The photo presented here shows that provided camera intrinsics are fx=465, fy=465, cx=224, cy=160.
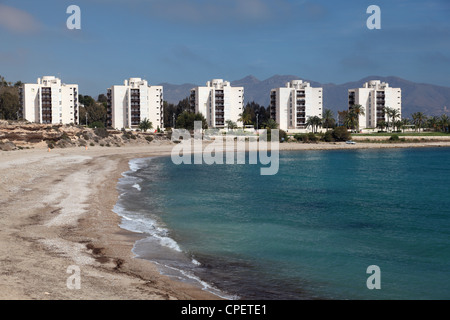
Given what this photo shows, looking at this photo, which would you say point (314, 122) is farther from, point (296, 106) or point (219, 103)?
point (219, 103)

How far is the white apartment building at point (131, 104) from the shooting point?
156 metres

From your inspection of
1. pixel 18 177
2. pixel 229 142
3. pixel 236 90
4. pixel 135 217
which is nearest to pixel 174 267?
pixel 135 217

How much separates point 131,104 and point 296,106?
190 ft

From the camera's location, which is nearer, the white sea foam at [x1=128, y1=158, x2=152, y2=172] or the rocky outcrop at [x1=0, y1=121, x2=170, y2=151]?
the white sea foam at [x1=128, y1=158, x2=152, y2=172]

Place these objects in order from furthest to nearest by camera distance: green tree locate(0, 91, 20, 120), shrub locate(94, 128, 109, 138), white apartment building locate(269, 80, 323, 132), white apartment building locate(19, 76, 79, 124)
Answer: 1. white apartment building locate(269, 80, 323, 132)
2. green tree locate(0, 91, 20, 120)
3. white apartment building locate(19, 76, 79, 124)
4. shrub locate(94, 128, 109, 138)

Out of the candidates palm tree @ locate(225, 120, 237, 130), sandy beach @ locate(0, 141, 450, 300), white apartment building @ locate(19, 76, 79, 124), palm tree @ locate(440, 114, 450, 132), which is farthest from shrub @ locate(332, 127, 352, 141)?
sandy beach @ locate(0, 141, 450, 300)

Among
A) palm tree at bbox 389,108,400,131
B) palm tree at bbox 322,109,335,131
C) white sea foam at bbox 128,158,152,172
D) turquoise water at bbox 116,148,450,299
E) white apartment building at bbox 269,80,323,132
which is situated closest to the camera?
turquoise water at bbox 116,148,450,299

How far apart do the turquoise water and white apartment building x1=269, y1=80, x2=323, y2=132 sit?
413 ft

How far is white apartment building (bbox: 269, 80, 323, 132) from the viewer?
16662 centimetres

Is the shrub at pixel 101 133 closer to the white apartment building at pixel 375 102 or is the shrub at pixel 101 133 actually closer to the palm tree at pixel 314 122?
the palm tree at pixel 314 122

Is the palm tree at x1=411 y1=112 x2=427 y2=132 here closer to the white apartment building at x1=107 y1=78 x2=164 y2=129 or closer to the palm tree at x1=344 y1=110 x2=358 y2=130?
the palm tree at x1=344 y1=110 x2=358 y2=130

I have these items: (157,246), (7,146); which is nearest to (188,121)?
(7,146)

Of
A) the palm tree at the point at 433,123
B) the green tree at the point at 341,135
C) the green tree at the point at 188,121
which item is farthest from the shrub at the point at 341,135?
the palm tree at the point at 433,123
